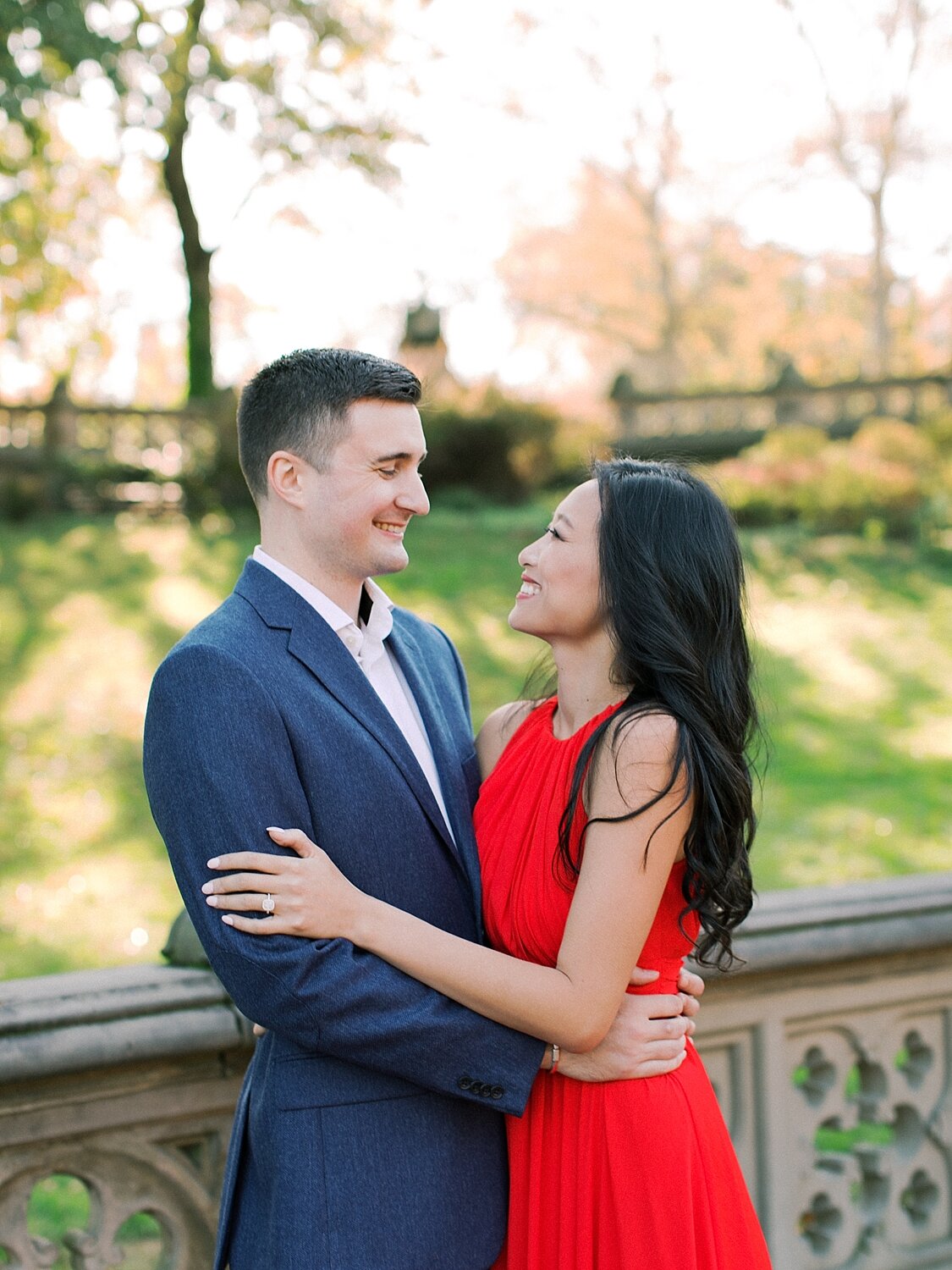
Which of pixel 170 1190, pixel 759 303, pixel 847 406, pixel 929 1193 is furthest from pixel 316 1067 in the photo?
pixel 759 303

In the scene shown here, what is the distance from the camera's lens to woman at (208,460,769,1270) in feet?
7.20

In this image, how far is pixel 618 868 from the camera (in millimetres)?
2201

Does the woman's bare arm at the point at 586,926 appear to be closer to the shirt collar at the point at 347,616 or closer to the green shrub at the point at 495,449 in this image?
the shirt collar at the point at 347,616

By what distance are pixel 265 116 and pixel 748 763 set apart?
55.8 feet

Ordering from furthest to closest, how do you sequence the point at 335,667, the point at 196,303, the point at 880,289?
the point at 880,289 < the point at 196,303 < the point at 335,667

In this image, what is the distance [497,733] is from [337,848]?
2.26 feet

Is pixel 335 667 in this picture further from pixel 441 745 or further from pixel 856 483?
pixel 856 483

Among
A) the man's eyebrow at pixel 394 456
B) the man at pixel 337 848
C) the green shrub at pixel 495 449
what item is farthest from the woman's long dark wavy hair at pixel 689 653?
the green shrub at pixel 495 449

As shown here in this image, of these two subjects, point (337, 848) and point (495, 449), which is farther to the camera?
point (495, 449)

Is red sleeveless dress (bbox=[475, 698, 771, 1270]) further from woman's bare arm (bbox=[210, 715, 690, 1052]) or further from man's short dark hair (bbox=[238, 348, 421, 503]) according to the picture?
man's short dark hair (bbox=[238, 348, 421, 503])

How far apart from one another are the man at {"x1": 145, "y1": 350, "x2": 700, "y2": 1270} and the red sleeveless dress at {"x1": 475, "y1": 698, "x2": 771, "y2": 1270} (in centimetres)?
6

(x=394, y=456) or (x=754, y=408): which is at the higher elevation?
(x=754, y=408)

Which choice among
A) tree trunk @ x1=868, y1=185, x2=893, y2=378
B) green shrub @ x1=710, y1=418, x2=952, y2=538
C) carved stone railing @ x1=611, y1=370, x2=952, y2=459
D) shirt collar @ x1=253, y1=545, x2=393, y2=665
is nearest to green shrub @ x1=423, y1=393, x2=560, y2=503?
green shrub @ x1=710, y1=418, x2=952, y2=538

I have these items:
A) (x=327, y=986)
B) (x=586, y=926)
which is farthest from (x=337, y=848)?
(x=586, y=926)
